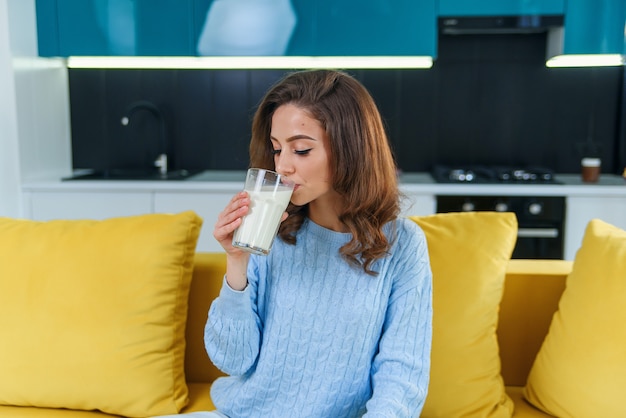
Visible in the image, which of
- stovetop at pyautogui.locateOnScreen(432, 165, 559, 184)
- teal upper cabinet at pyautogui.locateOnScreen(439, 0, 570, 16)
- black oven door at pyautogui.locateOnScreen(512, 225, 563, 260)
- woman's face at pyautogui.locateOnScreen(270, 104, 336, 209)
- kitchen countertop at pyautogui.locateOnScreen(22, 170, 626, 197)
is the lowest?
black oven door at pyautogui.locateOnScreen(512, 225, 563, 260)

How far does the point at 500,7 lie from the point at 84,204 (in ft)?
7.70

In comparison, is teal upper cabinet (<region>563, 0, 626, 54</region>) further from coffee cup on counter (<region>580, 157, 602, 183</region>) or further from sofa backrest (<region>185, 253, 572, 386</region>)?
sofa backrest (<region>185, 253, 572, 386</region>)

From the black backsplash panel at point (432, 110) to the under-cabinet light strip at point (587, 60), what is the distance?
0.12 m

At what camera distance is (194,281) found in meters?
1.84

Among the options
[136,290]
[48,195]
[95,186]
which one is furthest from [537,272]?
[48,195]

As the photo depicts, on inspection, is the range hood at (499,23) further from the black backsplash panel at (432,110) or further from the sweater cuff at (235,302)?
the sweater cuff at (235,302)

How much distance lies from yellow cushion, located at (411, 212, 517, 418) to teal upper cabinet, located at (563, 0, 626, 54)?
186 cm

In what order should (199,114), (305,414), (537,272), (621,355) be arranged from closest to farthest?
(305,414) < (621,355) < (537,272) < (199,114)

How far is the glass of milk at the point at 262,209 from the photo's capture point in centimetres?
121

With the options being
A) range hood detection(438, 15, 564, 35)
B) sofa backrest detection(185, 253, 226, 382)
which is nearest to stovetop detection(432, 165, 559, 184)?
range hood detection(438, 15, 564, 35)

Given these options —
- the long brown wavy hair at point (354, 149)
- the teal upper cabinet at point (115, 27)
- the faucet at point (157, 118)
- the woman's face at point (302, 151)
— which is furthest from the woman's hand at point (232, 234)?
the faucet at point (157, 118)

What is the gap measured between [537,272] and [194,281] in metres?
0.99

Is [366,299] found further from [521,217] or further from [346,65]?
[346,65]

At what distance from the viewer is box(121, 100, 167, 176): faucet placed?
363cm
